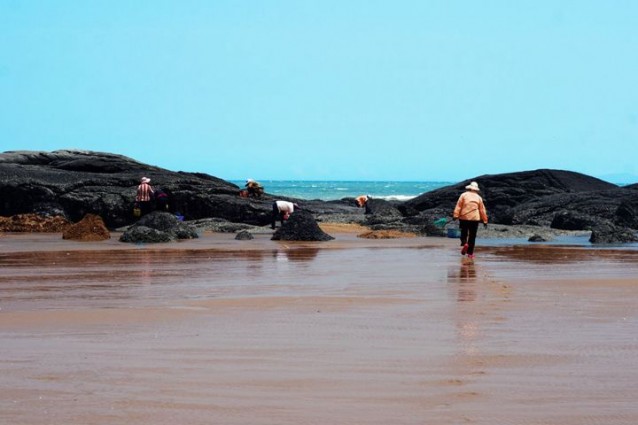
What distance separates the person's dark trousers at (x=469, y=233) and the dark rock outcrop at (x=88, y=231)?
10.6 metres

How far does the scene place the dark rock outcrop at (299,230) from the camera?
26.4 m

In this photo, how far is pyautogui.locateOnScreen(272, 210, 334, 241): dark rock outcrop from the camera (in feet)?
86.7

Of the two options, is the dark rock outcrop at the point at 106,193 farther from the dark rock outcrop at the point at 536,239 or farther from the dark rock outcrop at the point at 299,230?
the dark rock outcrop at the point at 536,239

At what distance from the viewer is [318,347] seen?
823 cm


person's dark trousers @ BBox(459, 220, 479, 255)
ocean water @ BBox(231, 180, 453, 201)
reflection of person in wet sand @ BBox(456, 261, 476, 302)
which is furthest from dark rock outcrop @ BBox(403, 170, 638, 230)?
ocean water @ BBox(231, 180, 453, 201)

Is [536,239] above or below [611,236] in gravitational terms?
below

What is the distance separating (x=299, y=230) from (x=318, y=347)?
18.3 meters

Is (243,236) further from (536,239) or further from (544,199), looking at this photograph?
(544,199)

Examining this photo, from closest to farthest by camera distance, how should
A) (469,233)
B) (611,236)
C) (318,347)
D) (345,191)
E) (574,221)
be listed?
(318,347) → (469,233) → (611,236) → (574,221) → (345,191)

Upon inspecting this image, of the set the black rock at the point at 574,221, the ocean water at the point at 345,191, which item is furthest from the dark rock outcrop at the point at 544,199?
the ocean water at the point at 345,191

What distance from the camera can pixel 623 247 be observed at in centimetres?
2502

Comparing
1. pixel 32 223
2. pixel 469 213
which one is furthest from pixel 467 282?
pixel 32 223

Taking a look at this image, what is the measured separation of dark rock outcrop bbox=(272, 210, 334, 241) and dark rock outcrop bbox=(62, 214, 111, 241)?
4.69 meters

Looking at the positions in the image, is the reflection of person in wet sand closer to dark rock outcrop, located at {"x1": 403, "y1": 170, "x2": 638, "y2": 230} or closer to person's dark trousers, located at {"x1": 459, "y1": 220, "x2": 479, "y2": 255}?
person's dark trousers, located at {"x1": 459, "y1": 220, "x2": 479, "y2": 255}
